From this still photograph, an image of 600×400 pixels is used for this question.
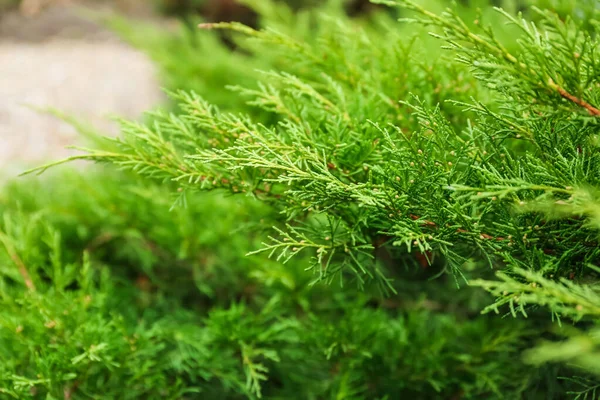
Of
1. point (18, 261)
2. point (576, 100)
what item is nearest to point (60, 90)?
point (18, 261)

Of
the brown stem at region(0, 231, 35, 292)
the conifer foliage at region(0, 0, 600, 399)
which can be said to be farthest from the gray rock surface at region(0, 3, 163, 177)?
the brown stem at region(0, 231, 35, 292)

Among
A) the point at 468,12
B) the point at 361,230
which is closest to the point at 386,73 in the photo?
the point at 361,230

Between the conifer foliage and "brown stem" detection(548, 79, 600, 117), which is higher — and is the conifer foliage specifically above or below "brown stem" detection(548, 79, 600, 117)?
below

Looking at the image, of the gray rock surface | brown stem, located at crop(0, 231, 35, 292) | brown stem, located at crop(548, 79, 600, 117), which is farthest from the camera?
the gray rock surface

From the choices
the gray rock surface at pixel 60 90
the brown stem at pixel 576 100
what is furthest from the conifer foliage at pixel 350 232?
the gray rock surface at pixel 60 90

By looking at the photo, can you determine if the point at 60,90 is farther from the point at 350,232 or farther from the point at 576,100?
the point at 576,100

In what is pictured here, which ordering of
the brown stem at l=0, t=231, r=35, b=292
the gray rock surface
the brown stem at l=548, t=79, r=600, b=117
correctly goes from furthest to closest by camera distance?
1. the gray rock surface
2. the brown stem at l=0, t=231, r=35, b=292
3. the brown stem at l=548, t=79, r=600, b=117

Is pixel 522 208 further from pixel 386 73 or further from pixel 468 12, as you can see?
pixel 468 12

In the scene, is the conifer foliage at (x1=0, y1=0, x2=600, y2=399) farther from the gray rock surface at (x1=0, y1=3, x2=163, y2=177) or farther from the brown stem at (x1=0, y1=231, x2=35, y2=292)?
the gray rock surface at (x1=0, y1=3, x2=163, y2=177)

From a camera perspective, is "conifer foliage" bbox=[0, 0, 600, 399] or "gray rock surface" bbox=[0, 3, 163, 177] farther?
"gray rock surface" bbox=[0, 3, 163, 177]

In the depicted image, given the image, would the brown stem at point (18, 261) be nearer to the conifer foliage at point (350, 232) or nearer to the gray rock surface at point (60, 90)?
the conifer foliage at point (350, 232)
